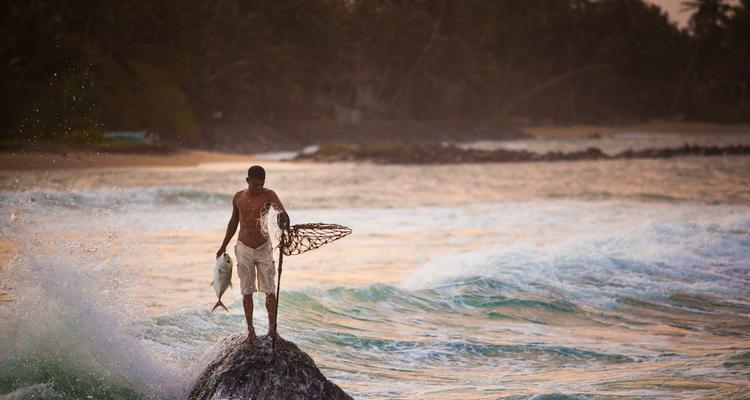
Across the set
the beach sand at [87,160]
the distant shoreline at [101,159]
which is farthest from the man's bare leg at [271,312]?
the beach sand at [87,160]

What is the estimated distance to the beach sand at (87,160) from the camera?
3425 centimetres

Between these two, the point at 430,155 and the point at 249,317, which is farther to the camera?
the point at 430,155

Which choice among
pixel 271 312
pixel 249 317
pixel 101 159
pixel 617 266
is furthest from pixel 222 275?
pixel 101 159

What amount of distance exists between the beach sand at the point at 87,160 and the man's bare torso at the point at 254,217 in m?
24.0

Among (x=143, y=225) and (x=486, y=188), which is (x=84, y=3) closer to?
(x=486, y=188)

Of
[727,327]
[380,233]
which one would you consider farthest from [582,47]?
[727,327]

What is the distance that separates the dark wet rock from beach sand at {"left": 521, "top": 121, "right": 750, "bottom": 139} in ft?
275

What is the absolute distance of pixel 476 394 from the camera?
27.1ft

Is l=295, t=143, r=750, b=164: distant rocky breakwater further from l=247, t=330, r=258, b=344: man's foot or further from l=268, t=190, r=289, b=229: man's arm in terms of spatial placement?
l=247, t=330, r=258, b=344: man's foot

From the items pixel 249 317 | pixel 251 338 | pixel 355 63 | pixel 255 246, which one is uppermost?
pixel 355 63

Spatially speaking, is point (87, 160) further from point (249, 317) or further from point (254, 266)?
point (249, 317)

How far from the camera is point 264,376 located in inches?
259

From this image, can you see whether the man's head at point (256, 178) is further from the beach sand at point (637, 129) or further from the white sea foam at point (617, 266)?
the beach sand at point (637, 129)

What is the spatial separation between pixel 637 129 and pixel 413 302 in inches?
3495
